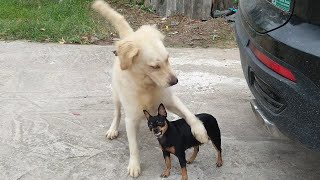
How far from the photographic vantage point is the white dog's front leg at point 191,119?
3.21 m

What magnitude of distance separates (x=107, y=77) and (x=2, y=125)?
1.43 metres

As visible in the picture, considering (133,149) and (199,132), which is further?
(133,149)

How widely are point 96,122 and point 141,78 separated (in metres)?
1.12

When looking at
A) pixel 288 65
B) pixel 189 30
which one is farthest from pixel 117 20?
pixel 189 30

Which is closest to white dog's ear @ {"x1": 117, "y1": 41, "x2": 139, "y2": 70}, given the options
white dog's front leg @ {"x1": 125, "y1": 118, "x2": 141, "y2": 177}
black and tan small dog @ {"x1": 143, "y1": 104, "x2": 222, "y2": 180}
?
black and tan small dog @ {"x1": 143, "y1": 104, "x2": 222, "y2": 180}

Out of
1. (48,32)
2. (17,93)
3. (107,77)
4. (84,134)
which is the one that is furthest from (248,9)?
(48,32)

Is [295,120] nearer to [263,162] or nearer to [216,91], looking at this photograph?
[263,162]

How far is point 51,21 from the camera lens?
22.4 feet

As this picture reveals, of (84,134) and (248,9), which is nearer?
(248,9)

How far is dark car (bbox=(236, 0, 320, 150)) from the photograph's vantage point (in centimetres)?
245

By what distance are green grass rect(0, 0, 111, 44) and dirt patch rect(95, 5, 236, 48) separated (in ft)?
1.19

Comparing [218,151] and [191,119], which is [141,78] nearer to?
[191,119]

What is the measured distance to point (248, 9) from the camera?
3246 mm

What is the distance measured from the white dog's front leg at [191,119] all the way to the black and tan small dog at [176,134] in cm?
4
